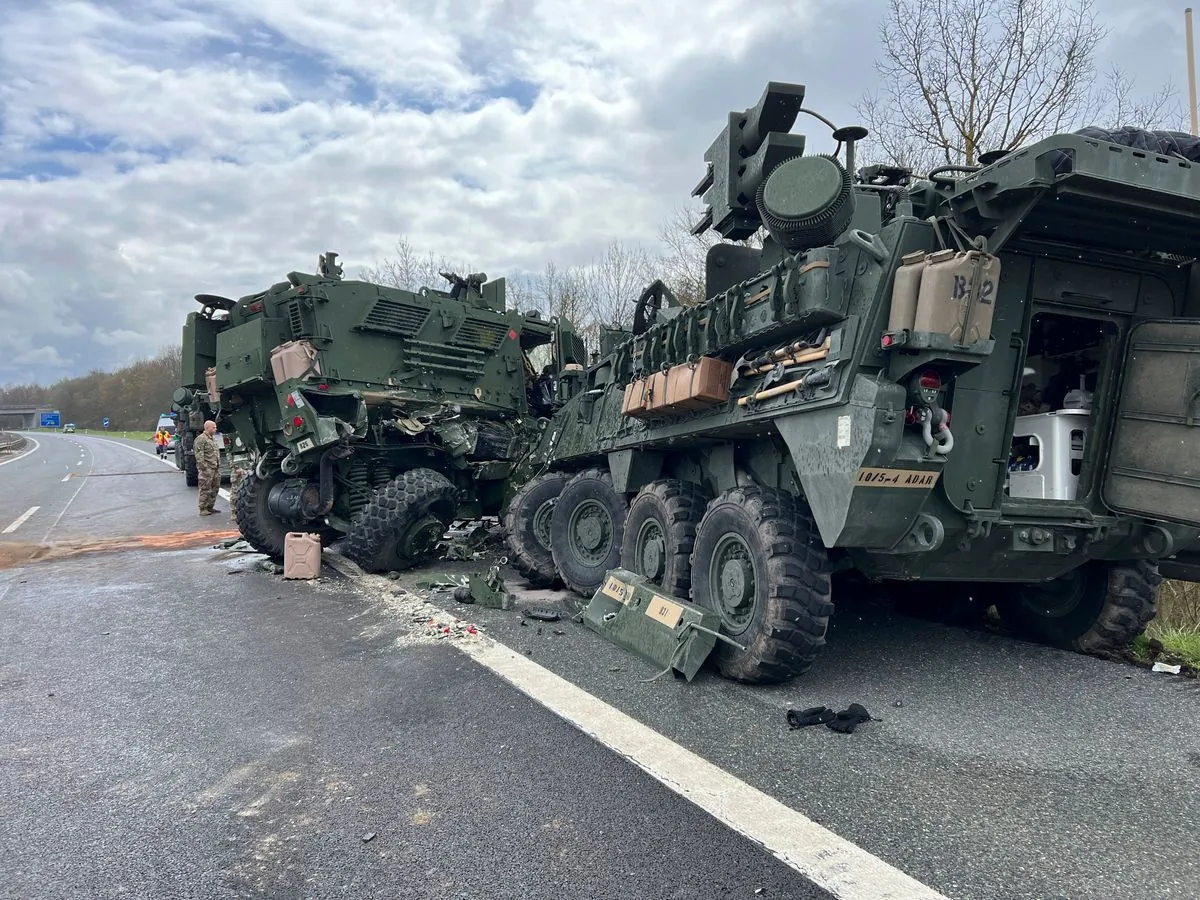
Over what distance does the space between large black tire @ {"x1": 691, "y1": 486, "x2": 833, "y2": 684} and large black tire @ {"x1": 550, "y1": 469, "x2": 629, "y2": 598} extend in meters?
2.08

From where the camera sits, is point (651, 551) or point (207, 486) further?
point (207, 486)

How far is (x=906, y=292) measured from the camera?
13.8 ft

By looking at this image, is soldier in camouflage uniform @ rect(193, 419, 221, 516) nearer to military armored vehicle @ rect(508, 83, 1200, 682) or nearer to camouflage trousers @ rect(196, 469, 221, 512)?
camouflage trousers @ rect(196, 469, 221, 512)

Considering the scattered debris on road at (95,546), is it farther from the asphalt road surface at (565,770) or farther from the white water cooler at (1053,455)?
the white water cooler at (1053,455)

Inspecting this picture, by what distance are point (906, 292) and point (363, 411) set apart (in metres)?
6.31

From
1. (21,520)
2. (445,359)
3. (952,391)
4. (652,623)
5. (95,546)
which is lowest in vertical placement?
(21,520)

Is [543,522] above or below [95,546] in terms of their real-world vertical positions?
above

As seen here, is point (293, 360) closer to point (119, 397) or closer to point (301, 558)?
point (301, 558)

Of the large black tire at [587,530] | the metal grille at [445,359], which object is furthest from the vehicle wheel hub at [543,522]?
the metal grille at [445,359]

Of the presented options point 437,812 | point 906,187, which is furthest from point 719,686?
point 906,187

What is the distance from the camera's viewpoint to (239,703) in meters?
4.67

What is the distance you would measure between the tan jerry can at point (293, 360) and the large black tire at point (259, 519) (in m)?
1.37

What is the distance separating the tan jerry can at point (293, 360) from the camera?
897 centimetres

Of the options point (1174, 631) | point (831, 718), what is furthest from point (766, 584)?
point (1174, 631)
